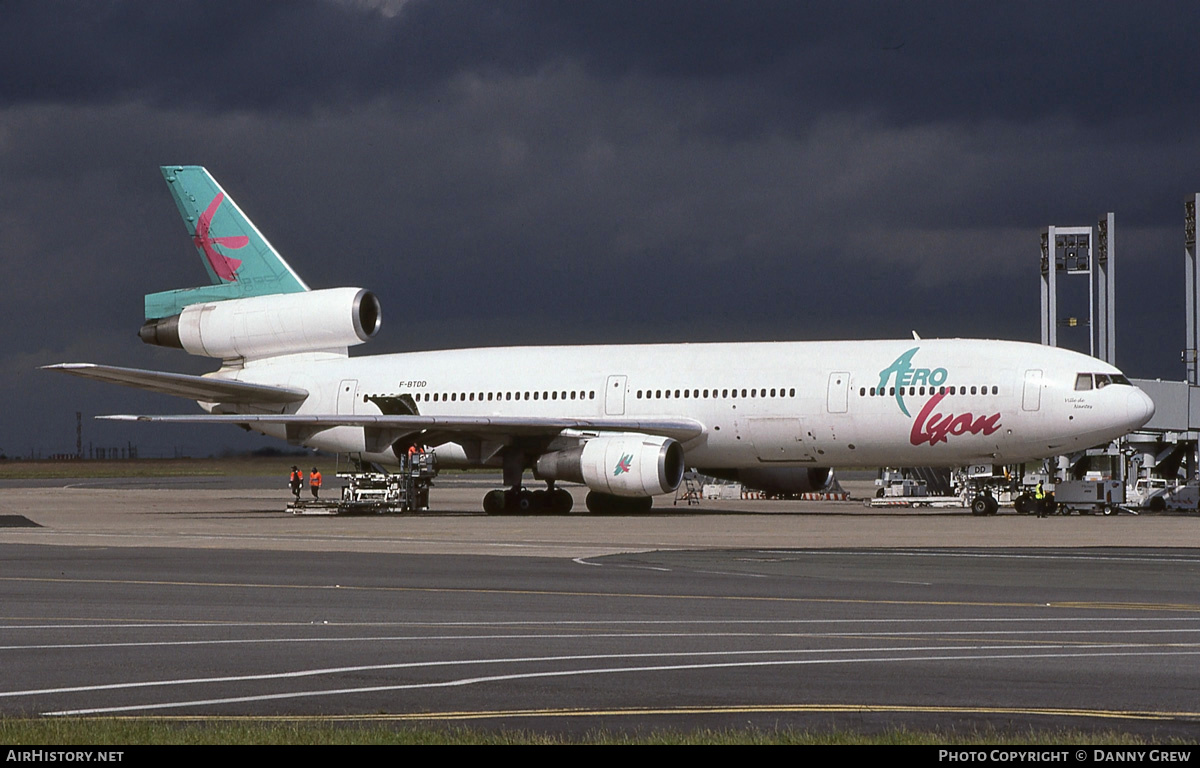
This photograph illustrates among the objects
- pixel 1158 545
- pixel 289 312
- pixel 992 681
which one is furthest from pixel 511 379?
pixel 992 681

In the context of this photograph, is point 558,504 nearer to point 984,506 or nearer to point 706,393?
point 706,393

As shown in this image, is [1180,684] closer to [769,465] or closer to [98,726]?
[98,726]

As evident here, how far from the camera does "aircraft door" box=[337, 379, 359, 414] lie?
→ 48.0m

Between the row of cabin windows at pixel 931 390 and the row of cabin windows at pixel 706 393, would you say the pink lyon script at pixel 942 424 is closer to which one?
the row of cabin windows at pixel 931 390

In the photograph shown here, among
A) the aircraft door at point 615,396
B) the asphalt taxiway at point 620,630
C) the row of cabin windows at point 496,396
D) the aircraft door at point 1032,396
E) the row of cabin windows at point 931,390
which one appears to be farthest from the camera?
the row of cabin windows at point 496,396

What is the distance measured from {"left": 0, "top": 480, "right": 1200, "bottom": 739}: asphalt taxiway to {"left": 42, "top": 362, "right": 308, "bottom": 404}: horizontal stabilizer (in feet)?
42.8

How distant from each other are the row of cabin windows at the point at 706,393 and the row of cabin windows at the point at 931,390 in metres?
2.07

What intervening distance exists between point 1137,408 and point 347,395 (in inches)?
942

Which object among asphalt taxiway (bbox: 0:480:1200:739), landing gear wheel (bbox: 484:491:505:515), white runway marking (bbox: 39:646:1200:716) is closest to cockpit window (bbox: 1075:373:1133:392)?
asphalt taxiway (bbox: 0:480:1200:739)

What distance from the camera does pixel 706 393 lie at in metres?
41.8

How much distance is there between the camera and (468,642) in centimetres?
1386

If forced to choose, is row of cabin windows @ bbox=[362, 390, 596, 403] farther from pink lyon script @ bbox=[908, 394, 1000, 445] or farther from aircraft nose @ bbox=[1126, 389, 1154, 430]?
aircraft nose @ bbox=[1126, 389, 1154, 430]

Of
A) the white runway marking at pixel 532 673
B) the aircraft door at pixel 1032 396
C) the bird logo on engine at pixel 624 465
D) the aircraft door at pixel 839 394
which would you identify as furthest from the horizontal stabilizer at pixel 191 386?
the white runway marking at pixel 532 673

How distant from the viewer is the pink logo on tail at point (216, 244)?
49.2 meters
